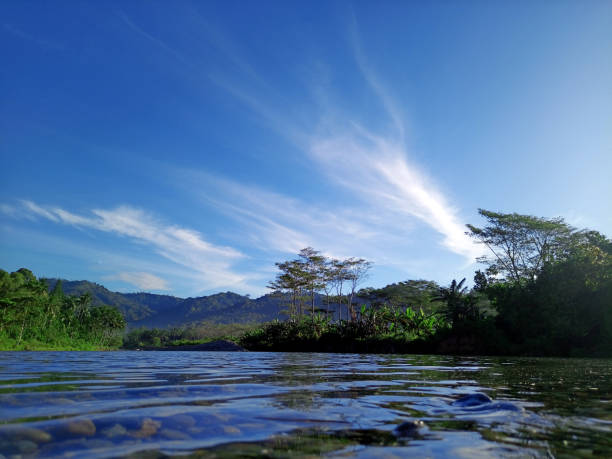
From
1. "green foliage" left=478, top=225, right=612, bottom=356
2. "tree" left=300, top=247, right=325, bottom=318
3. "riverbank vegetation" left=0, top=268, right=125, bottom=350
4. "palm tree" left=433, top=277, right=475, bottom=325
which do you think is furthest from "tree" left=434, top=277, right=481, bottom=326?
"riverbank vegetation" left=0, top=268, right=125, bottom=350

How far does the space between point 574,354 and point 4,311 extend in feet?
168

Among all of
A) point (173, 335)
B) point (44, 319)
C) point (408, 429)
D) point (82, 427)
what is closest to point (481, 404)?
point (408, 429)

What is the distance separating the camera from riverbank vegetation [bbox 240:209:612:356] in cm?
1988

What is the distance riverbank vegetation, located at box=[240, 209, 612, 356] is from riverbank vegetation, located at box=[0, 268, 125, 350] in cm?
2642

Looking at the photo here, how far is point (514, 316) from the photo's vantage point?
21.8 meters

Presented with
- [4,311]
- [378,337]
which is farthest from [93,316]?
[378,337]

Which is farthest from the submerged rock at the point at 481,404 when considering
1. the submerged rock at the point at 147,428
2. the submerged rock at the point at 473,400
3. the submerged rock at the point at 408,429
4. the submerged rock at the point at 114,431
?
the submerged rock at the point at 114,431

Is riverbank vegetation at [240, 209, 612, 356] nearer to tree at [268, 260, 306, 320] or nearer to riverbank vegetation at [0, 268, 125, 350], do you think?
tree at [268, 260, 306, 320]

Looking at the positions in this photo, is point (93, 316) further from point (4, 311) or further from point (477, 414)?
point (477, 414)

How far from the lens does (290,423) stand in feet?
5.69

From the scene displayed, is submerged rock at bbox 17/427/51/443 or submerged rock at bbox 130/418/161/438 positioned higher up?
submerged rock at bbox 17/427/51/443

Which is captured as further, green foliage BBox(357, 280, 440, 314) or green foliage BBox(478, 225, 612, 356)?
green foliage BBox(357, 280, 440, 314)

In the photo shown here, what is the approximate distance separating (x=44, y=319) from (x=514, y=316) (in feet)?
188

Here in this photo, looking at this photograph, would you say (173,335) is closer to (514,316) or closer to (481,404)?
(514,316)
